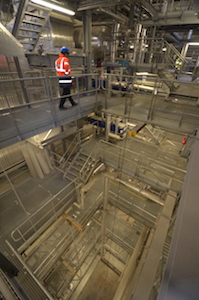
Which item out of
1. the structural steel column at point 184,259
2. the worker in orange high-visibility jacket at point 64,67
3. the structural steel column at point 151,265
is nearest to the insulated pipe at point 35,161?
the worker in orange high-visibility jacket at point 64,67

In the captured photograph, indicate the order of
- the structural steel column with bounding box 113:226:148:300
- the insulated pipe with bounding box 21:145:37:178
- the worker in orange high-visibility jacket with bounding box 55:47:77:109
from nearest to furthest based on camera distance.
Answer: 1. the worker in orange high-visibility jacket with bounding box 55:47:77:109
2. the structural steel column with bounding box 113:226:148:300
3. the insulated pipe with bounding box 21:145:37:178

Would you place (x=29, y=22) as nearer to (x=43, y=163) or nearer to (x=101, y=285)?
(x=43, y=163)

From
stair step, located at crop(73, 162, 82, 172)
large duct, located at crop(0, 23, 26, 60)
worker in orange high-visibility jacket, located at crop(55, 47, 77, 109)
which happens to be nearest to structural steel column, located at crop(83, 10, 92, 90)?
worker in orange high-visibility jacket, located at crop(55, 47, 77, 109)

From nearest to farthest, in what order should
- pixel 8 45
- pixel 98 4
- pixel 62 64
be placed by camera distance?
pixel 62 64 → pixel 8 45 → pixel 98 4

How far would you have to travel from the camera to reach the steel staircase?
351cm

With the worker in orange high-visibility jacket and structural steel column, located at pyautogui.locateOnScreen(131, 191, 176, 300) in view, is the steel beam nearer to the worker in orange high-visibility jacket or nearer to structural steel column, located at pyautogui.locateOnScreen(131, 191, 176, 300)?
the worker in orange high-visibility jacket

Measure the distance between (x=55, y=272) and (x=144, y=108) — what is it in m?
6.06

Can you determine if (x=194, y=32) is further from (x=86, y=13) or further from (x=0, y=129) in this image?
(x=0, y=129)

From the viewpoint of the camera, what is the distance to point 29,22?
3846 mm

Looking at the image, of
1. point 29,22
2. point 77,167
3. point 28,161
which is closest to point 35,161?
point 28,161

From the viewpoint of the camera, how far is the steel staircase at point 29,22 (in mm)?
3506

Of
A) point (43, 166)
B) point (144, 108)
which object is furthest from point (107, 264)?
point (144, 108)

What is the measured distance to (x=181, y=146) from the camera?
5.26 meters

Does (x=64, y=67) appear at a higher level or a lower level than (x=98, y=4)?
lower
